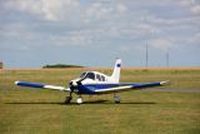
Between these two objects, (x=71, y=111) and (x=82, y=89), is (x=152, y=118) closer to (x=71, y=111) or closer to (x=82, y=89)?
(x=71, y=111)

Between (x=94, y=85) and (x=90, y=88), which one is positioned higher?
(x=94, y=85)

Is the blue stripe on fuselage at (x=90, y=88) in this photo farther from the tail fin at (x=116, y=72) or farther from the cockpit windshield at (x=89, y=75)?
the tail fin at (x=116, y=72)

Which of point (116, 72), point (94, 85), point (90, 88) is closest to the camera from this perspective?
point (90, 88)

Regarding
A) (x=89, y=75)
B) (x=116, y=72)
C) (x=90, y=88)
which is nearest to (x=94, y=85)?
(x=90, y=88)

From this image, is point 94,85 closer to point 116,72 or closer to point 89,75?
point 89,75

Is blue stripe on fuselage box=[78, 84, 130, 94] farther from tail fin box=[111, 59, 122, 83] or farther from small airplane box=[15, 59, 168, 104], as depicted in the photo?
tail fin box=[111, 59, 122, 83]

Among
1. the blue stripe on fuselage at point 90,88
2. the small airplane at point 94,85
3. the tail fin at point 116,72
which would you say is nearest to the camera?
the small airplane at point 94,85

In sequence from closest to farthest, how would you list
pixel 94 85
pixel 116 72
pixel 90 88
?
pixel 90 88, pixel 94 85, pixel 116 72

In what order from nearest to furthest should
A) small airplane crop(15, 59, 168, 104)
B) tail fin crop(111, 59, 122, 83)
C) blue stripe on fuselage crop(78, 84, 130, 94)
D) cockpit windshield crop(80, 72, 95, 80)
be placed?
small airplane crop(15, 59, 168, 104) → blue stripe on fuselage crop(78, 84, 130, 94) → cockpit windshield crop(80, 72, 95, 80) → tail fin crop(111, 59, 122, 83)

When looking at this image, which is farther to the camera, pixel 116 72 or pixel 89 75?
pixel 116 72

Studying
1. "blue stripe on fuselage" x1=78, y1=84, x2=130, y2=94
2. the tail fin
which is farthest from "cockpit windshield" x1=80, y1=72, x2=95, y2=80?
the tail fin

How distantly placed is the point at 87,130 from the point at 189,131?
347 cm

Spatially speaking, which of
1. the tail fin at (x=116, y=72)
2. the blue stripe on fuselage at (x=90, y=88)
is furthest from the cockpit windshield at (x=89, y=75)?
the tail fin at (x=116, y=72)

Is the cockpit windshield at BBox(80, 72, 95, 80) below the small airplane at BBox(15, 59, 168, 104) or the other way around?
the other way around
